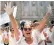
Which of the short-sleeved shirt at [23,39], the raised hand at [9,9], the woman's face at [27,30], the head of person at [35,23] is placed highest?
the raised hand at [9,9]

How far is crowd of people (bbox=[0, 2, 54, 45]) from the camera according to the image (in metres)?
1.35

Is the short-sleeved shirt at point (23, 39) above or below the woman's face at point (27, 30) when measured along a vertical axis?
below

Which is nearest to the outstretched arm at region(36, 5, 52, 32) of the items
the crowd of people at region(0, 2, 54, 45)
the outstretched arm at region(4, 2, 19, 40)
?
the crowd of people at region(0, 2, 54, 45)

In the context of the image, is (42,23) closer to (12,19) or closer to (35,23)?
→ (35,23)

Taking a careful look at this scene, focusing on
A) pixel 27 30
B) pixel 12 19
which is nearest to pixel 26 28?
pixel 27 30

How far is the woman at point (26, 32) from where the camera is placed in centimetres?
135

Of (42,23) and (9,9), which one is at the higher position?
(9,9)

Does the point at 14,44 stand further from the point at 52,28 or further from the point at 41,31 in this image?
the point at 52,28

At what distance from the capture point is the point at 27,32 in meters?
1.36

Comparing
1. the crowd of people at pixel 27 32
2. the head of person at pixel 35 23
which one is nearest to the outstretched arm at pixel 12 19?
the crowd of people at pixel 27 32

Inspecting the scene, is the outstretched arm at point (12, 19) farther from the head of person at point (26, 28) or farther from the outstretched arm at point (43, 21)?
the outstretched arm at point (43, 21)

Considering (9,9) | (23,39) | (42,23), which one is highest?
(9,9)

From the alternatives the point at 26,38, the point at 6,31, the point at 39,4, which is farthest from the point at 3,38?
the point at 39,4

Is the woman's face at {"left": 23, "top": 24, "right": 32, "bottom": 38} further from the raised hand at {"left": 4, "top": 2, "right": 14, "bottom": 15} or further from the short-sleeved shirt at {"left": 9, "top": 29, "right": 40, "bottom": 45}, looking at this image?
the raised hand at {"left": 4, "top": 2, "right": 14, "bottom": 15}
